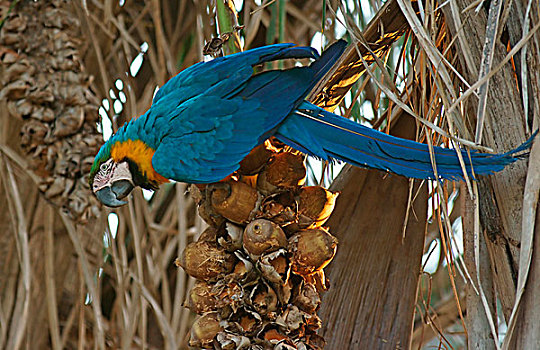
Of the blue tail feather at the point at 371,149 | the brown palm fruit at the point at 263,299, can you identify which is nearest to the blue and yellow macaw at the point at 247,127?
the blue tail feather at the point at 371,149

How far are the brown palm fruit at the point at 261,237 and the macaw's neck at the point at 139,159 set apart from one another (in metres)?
0.26

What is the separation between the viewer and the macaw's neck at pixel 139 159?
2.31 feet

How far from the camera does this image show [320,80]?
1.91 ft

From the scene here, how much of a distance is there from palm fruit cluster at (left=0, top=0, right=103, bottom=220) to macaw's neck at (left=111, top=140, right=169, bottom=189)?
11 centimetres

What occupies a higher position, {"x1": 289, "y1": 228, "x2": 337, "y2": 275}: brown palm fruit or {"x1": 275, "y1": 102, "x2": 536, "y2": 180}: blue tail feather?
{"x1": 275, "y1": 102, "x2": 536, "y2": 180}: blue tail feather

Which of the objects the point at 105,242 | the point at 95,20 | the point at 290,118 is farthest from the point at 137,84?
the point at 290,118

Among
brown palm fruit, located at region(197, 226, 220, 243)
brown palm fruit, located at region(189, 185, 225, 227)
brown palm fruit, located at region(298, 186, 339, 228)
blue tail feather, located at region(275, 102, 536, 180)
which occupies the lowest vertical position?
brown palm fruit, located at region(197, 226, 220, 243)

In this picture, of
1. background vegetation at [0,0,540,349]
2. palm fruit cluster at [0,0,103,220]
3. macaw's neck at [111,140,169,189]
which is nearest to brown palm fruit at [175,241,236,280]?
background vegetation at [0,0,540,349]

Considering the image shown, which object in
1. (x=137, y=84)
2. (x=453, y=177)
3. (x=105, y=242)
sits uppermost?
(x=137, y=84)

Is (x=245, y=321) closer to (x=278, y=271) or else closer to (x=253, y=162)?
(x=278, y=271)

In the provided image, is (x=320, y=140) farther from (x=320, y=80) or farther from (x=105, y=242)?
(x=105, y=242)

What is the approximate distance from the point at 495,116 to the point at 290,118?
0.19 meters

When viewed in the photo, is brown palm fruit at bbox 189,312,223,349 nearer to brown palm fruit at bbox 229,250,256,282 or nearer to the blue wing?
brown palm fruit at bbox 229,250,256,282

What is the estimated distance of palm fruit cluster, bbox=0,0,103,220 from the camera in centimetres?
82
